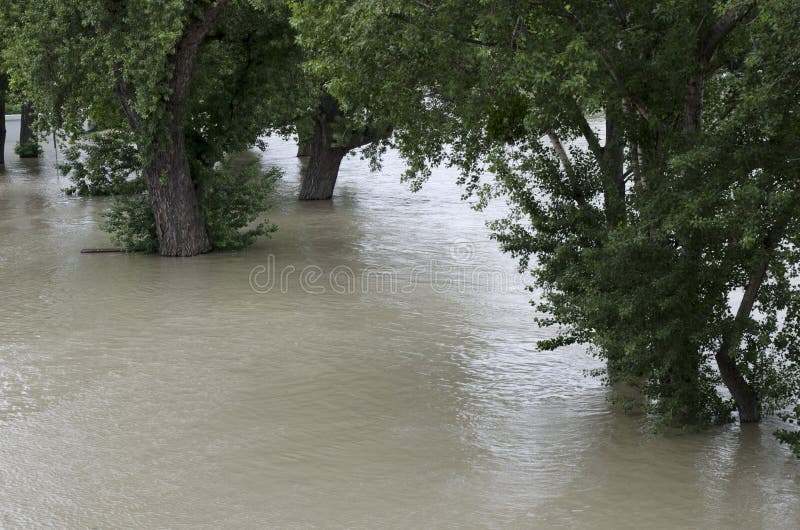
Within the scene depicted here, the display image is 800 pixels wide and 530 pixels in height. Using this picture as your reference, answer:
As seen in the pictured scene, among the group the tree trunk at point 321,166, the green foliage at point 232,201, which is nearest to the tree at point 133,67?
the green foliage at point 232,201

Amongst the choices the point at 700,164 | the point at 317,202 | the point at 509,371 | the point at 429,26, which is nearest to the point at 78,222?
the point at 317,202

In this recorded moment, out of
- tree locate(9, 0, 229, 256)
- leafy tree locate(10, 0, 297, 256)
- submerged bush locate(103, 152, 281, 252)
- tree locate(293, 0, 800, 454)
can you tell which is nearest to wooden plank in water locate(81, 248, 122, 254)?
submerged bush locate(103, 152, 281, 252)

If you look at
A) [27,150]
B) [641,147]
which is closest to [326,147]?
[641,147]

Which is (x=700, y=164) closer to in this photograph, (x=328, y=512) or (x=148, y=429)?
(x=328, y=512)

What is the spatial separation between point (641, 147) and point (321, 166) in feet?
58.0

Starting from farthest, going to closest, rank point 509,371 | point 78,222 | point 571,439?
point 78,222, point 509,371, point 571,439

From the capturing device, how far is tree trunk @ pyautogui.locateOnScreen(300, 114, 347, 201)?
84.7 ft

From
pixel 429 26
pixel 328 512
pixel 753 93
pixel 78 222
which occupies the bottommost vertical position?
pixel 328 512

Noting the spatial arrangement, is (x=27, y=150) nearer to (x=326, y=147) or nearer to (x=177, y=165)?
(x=326, y=147)

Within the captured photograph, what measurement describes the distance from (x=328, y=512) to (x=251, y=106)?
12.7m

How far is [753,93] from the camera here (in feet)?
27.1

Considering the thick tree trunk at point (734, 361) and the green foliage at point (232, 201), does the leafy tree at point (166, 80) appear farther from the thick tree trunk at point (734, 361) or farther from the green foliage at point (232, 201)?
the thick tree trunk at point (734, 361)

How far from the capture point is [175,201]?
62.0 ft

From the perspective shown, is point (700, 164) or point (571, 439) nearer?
point (700, 164)
